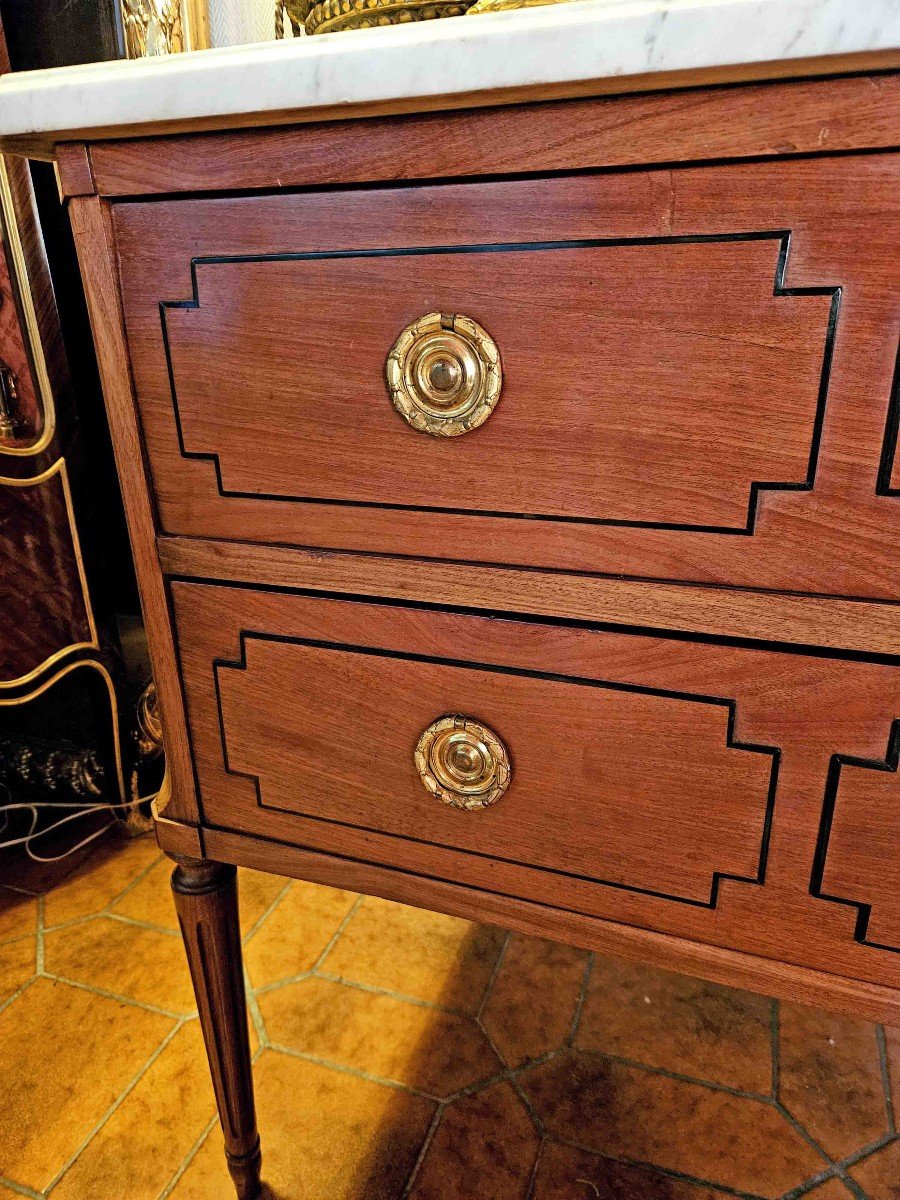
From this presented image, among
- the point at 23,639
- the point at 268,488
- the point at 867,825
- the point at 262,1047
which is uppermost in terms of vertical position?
the point at 268,488

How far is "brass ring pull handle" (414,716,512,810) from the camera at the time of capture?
41cm

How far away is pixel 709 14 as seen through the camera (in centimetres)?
26

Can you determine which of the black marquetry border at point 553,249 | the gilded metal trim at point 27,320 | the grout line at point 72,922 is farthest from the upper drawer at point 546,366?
the grout line at point 72,922

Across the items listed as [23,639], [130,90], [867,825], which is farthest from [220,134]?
[23,639]

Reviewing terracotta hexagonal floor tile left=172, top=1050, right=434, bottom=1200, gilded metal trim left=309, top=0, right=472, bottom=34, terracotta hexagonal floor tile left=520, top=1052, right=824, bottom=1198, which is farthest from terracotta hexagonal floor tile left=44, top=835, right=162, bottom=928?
gilded metal trim left=309, top=0, right=472, bottom=34

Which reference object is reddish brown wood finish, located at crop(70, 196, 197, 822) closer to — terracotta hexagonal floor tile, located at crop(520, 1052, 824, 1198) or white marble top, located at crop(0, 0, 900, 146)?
white marble top, located at crop(0, 0, 900, 146)

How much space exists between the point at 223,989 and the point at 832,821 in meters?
0.43

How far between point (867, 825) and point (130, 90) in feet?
1.49

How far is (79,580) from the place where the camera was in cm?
94

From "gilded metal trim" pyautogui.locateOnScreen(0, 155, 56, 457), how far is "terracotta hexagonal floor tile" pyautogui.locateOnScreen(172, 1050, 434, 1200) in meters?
0.69

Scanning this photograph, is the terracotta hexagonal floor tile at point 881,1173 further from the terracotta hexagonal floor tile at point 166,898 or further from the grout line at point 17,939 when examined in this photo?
the grout line at point 17,939

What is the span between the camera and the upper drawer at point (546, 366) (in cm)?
30

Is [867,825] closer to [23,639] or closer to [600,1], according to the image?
[600,1]

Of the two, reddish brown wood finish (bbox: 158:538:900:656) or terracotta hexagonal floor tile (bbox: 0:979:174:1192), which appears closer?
reddish brown wood finish (bbox: 158:538:900:656)
